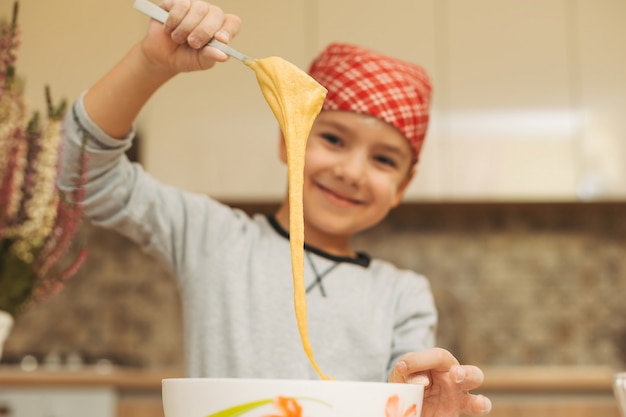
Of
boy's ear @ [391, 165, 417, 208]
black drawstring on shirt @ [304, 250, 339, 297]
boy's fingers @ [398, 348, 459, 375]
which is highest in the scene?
boy's ear @ [391, 165, 417, 208]

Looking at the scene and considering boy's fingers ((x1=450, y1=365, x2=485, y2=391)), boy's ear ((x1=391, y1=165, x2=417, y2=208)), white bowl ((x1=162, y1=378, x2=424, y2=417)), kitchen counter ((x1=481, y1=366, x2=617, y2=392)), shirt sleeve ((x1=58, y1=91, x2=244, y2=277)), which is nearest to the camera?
white bowl ((x1=162, y1=378, x2=424, y2=417))

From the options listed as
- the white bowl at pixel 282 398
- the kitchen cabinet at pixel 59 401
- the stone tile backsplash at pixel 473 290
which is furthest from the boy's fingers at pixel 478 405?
the stone tile backsplash at pixel 473 290

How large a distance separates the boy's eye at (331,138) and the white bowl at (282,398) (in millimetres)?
521

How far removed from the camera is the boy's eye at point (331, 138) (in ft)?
3.16

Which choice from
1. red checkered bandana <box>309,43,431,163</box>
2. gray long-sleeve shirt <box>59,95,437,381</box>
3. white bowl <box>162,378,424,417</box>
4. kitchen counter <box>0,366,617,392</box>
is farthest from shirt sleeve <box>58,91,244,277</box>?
kitchen counter <box>0,366,617,392</box>

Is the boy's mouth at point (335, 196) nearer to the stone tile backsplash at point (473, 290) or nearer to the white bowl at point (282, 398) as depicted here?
the white bowl at point (282, 398)

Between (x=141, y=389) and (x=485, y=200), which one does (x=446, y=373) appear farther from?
(x=485, y=200)

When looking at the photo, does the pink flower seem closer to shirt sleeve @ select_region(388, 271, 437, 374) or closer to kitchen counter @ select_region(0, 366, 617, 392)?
shirt sleeve @ select_region(388, 271, 437, 374)

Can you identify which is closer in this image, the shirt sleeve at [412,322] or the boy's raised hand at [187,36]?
the boy's raised hand at [187,36]

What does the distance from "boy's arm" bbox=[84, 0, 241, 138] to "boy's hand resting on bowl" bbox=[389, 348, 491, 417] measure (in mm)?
310

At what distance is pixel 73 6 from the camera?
2.58 metres

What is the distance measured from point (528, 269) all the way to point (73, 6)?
179 centimetres

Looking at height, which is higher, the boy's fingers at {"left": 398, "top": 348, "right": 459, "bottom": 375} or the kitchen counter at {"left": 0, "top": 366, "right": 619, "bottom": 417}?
the boy's fingers at {"left": 398, "top": 348, "right": 459, "bottom": 375}

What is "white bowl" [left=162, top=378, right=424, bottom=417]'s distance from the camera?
46 cm
